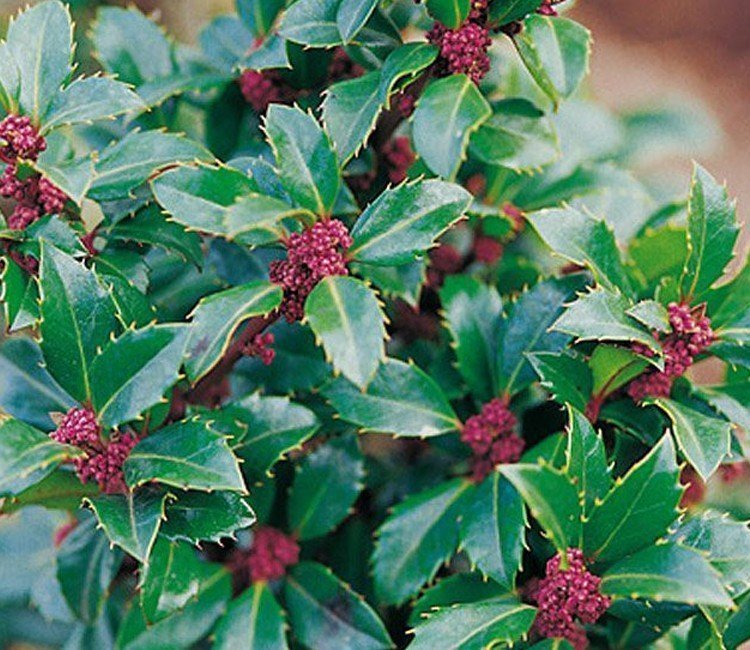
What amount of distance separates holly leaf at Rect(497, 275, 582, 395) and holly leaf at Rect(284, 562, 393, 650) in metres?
0.28

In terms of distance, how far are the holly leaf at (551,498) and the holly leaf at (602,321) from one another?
122 mm

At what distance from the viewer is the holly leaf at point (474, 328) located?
3.77ft

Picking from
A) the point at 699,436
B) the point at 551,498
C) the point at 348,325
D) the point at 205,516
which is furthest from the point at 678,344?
the point at 205,516

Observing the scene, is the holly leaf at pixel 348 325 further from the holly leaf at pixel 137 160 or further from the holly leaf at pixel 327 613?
the holly leaf at pixel 327 613

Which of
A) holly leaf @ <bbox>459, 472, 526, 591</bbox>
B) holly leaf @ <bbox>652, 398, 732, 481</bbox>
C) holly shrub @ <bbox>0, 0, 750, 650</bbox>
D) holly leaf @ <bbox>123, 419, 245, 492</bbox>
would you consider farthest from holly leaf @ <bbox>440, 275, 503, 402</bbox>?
holly leaf @ <bbox>123, 419, 245, 492</bbox>

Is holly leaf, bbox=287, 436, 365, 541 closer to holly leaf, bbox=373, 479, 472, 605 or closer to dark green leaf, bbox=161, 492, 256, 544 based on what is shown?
holly leaf, bbox=373, 479, 472, 605

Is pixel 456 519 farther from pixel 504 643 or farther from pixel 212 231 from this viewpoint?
pixel 212 231

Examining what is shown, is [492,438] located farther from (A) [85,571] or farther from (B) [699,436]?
(A) [85,571]

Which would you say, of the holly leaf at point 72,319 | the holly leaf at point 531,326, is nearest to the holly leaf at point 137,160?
the holly leaf at point 72,319

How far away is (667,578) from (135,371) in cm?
45

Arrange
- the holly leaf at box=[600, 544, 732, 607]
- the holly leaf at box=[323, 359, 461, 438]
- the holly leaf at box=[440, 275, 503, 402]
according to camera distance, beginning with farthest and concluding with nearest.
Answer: the holly leaf at box=[440, 275, 503, 402] < the holly leaf at box=[323, 359, 461, 438] < the holly leaf at box=[600, 544, 732, 607]

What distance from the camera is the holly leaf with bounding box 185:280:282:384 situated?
2.91ft

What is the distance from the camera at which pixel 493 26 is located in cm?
100

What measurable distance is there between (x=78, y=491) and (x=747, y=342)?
61cm
